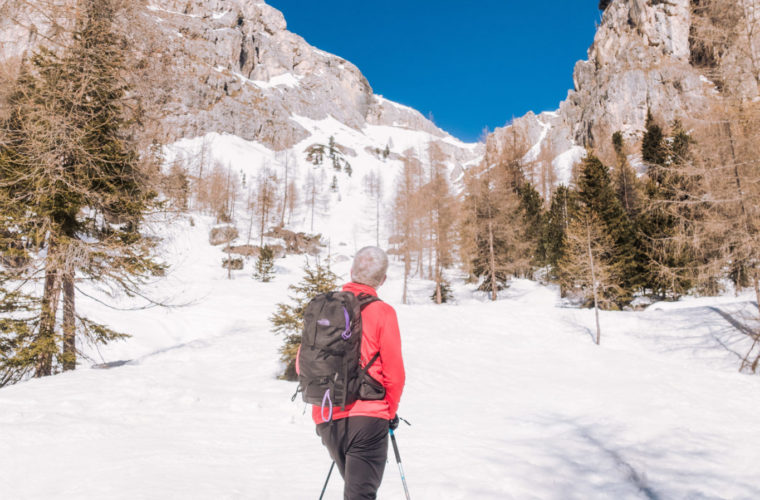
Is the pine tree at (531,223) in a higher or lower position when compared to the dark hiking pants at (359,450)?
higher

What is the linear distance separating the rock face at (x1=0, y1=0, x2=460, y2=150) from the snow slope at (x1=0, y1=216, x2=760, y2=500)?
402 cm

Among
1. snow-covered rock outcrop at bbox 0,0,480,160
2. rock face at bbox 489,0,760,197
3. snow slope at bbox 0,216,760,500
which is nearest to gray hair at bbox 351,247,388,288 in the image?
snow slope at bbox 0,216,760,500

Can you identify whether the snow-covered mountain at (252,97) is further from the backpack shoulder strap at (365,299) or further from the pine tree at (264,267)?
the pine tree at (264,267)

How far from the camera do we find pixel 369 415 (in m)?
2.19

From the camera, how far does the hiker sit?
2.13m

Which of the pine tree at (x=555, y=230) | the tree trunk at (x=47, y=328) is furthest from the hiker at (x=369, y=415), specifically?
the pine tree at (x=555, y=230)

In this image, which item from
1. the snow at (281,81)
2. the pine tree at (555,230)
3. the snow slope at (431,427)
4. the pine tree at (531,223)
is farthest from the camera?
the snow at (281,81)

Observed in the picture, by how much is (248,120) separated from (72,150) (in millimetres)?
102719

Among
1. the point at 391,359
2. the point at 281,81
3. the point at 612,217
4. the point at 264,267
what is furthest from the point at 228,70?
the point at 391,359

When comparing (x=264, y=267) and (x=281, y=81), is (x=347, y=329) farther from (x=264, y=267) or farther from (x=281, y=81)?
(x=281, y=81)

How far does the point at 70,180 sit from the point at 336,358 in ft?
30.6

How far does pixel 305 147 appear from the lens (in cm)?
10575

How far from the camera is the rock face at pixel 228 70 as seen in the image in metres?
8.74

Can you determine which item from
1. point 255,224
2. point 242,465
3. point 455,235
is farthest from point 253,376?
point 255,224
